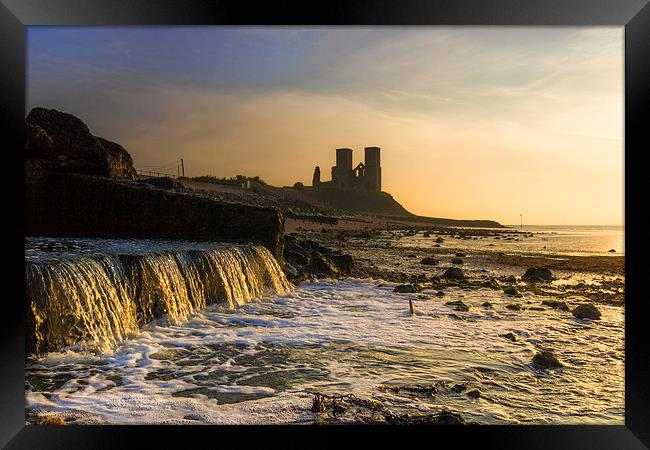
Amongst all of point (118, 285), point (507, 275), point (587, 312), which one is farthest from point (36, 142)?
point (507, 275)

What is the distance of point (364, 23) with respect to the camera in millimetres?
5039

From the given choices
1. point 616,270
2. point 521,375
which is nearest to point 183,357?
point 521,375

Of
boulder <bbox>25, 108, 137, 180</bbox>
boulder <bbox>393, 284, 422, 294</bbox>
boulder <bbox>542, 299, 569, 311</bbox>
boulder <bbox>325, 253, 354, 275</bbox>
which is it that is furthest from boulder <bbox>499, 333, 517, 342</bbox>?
boulder <bbox>25, 108, 137, 180</bbox>

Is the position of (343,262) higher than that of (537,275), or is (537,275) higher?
(343,262)

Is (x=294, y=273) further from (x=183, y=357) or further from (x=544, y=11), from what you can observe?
(x=544, y=11)

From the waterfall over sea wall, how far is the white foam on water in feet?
1.07

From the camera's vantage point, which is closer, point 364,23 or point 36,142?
point 364,23

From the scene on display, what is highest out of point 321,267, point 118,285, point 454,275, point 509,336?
point 118,285

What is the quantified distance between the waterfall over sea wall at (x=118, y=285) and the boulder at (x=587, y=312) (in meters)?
7.27

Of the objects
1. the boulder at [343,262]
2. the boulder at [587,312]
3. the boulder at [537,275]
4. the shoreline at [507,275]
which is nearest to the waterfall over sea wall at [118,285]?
the boulder at [343,262]

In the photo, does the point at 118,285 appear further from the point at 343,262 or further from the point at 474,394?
the point at 343,262

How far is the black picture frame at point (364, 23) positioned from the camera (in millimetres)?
4746

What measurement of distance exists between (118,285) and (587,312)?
9.72 meters

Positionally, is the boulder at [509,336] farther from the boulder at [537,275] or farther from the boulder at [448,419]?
the boulder at [537,275]
